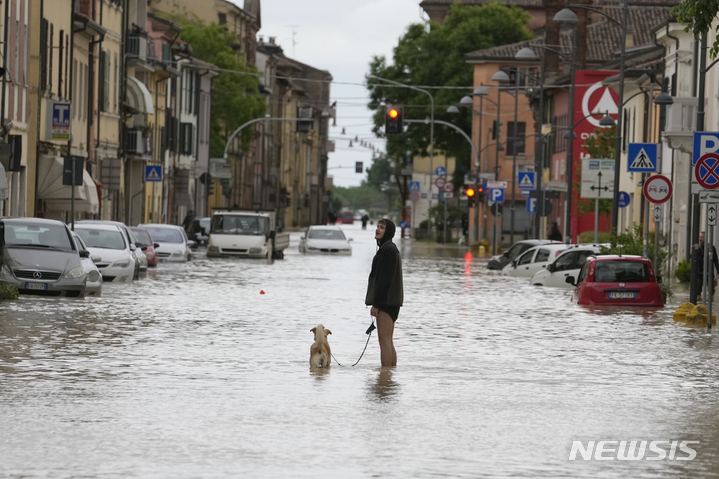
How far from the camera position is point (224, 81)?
99625 millimetres

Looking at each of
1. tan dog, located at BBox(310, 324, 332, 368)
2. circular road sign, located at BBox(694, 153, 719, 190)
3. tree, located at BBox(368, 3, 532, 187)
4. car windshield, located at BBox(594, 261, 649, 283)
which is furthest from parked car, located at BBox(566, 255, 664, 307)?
tree, located at BBox(368, 3, 532, 187)

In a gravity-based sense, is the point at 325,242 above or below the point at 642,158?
below

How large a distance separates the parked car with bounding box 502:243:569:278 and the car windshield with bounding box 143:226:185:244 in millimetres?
10528

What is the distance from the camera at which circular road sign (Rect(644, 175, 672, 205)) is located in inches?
1235

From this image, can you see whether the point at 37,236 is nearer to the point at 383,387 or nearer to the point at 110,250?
the point at 110,250

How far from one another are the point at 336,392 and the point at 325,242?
50.5 metres

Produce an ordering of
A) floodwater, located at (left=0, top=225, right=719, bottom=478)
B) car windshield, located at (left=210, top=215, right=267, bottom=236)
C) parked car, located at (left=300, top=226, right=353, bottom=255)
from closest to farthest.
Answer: floodwater, located at (left=0, top=225, right=719, bottom=478) → car windshield, located at (left=210, top=215, right=267, bottom=236) → parked car, located at (left=300, top=226, right=353, bottom=255)

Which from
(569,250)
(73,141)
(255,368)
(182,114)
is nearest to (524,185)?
(73,141)

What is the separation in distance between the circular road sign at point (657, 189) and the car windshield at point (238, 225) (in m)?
26.4

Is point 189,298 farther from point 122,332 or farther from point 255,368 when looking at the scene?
point 255,368

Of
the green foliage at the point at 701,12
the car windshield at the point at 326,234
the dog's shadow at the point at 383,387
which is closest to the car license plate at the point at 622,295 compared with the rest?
the green foliage at the point at 701,12

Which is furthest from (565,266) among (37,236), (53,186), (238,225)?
(238,225)

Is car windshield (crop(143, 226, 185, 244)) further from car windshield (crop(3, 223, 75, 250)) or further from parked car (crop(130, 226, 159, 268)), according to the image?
car windshield (crop(3, 223, 75, 250))

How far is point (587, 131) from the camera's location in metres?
73.8
